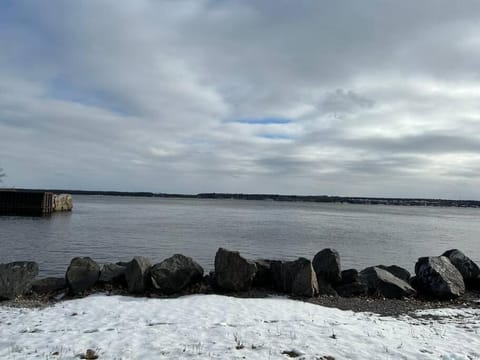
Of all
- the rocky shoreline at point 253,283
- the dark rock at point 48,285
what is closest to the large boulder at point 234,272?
the rocky shoreline at point 253,283

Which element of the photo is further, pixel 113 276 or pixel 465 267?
pixel 465 267

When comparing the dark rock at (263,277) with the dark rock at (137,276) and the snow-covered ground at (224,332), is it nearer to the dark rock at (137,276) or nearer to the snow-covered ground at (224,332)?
the snow-covered ground at (224,332)

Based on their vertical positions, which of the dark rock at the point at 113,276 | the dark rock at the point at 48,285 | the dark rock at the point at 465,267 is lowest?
the dark rock at the point at 48,285

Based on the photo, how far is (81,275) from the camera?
44.4 feet

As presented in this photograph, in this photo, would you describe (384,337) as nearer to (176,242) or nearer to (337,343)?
(337,343)

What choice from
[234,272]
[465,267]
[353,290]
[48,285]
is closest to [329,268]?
[353,290]

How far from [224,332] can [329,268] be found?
24.2 ft

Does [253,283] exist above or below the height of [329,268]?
below

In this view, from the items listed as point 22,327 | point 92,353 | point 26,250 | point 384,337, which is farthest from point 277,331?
point 26,250

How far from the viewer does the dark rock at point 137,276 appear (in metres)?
13.2

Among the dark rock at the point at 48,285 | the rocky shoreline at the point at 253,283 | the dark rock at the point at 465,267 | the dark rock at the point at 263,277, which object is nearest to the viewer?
the rocky shoreline at the point at 253,283

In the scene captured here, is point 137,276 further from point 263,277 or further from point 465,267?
point 465,267

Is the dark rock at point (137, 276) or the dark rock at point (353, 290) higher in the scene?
the dark rock at point (137, 276)

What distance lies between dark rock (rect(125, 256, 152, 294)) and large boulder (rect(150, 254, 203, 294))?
0.73 ft
